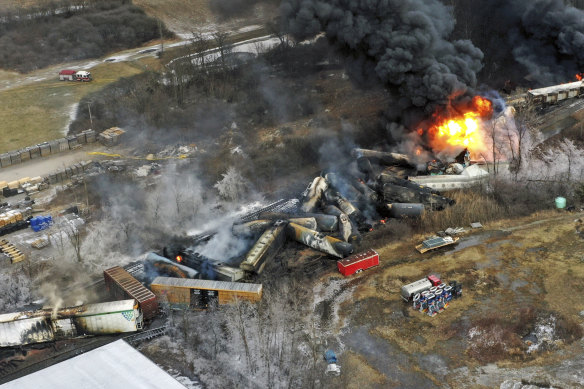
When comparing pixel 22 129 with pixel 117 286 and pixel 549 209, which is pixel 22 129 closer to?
pixel 117 286

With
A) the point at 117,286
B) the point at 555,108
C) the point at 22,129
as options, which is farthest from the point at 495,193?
the point at 22,129

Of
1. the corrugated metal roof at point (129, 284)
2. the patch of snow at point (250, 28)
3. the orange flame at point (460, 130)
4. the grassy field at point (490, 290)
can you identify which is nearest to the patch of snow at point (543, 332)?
the grassy field at point (490, 290)

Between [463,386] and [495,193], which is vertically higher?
[495,193]

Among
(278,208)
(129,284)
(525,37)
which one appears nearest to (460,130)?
(278,208)

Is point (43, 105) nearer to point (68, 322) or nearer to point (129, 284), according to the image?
point (129, 284)

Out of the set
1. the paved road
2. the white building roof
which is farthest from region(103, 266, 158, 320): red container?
the paved road

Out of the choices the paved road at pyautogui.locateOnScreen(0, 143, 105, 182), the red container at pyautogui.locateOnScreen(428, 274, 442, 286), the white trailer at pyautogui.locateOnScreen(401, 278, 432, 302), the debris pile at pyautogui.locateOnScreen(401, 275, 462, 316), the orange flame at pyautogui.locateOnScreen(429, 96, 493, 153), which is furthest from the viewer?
the orange flame at pyautogui.locateOnScreen(429, 96, 493, 153)

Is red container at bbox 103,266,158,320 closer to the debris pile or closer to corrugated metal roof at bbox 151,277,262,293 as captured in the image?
corrugated metal roof at bbox 151,277,262,293

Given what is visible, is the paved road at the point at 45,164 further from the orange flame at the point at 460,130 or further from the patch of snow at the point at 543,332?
the patch of snow at the point at 543,332

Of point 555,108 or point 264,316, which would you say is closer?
point 264,316
